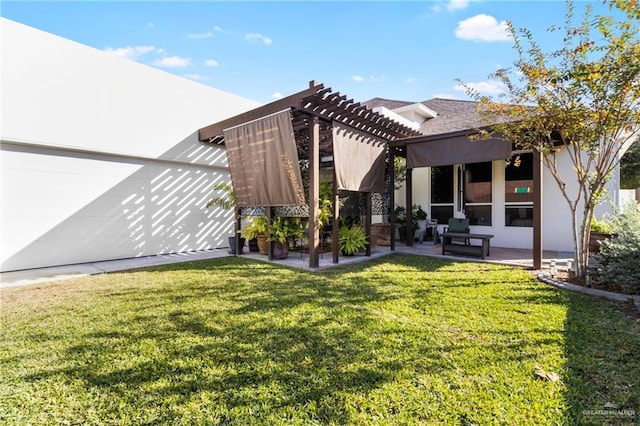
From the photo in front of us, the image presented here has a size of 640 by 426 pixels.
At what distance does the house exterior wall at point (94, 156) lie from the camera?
257 inches

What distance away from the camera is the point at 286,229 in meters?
7.83

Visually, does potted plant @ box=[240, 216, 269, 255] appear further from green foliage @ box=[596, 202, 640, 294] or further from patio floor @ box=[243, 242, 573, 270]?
green foliage @ box=[596, 202, 640, 294]

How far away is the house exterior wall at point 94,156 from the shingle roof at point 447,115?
8.06 m

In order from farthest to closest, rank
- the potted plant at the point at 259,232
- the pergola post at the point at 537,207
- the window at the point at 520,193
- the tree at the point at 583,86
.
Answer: the window at the point at 520,193
the potted plant at the point at 259,232
the pergola post at the point at 537,207
the tree at the point at 583,86

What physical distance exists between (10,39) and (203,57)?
15.1 ft

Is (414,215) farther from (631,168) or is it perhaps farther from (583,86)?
(631,168)

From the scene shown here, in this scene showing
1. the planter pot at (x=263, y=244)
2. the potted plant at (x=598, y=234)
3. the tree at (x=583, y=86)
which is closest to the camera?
the tree at (x=583, y=86)

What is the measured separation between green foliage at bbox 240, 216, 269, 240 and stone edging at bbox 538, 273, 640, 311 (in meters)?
6.00

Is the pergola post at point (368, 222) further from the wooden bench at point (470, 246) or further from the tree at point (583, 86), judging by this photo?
the tree at point (583, 86)

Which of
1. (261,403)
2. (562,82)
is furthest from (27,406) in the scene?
(562,82)

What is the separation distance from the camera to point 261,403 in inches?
86.5

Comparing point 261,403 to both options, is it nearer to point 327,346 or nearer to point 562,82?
point 327,346

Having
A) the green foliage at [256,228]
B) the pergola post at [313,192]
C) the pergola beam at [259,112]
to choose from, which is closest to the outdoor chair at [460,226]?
the pergola post at [313,192]

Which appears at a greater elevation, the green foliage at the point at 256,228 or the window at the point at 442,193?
the window at the point at 442,193
